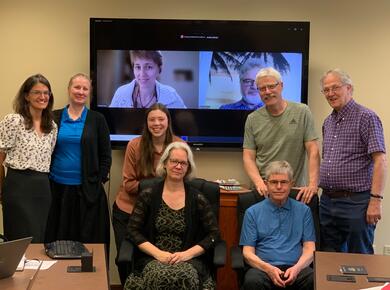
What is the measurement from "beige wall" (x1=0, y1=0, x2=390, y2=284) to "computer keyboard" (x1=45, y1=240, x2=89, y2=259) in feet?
6.66

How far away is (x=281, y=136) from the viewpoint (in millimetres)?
3795

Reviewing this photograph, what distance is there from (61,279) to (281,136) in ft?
6.19

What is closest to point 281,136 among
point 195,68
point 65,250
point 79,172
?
point 195,68

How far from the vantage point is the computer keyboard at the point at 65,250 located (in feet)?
9.13

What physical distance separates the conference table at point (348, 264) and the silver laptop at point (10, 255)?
1.26 meters

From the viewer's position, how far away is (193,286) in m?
3.16

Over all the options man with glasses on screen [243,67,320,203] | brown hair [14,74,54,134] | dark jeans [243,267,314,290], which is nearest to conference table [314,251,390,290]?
dark jeans [243,267,314,290]

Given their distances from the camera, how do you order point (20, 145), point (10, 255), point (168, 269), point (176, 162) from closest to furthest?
point (10, 255) < point (168, 269) < point (176, 162) < point (20, 145)

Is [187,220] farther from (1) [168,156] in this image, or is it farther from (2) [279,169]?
(2) [279,169]

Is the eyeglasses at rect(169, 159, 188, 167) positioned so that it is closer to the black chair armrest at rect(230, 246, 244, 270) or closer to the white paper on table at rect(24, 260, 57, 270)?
the black chair armrest at rect(230, 246, 244, 270)

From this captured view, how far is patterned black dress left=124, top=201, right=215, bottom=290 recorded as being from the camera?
10.3 ft

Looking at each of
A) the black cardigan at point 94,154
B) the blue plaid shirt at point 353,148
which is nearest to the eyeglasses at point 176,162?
the black cardigan at point 94,154

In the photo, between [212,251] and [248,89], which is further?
[248,89]

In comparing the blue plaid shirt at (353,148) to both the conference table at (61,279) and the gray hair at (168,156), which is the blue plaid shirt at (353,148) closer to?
the gray hair at (168,156)
